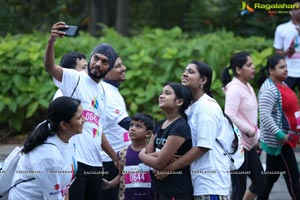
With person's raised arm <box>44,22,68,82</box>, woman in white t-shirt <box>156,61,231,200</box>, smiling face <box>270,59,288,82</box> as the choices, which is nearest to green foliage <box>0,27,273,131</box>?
smiling face <box>270,59,288,82</box>

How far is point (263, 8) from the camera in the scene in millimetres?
12438

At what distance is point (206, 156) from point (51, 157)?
1.29 m

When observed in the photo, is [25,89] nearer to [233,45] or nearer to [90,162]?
[233,45]

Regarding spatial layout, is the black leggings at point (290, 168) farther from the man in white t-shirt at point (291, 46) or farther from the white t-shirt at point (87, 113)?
the man in white t-shirt at point (291, 46)

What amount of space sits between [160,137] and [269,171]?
8.51ft

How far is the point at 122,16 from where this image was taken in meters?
14.5

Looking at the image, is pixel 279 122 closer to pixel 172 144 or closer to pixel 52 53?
pixel 172 144

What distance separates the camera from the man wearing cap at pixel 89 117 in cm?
589

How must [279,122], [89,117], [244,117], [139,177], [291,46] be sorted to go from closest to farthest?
[89,117]
[139,177]
[244,117]
[279,122]
[291,46]

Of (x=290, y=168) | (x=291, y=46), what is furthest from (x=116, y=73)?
(x=291, y=46)

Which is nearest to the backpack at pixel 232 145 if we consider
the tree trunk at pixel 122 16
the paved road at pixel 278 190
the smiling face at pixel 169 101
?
the smiling face at pixel 169 101

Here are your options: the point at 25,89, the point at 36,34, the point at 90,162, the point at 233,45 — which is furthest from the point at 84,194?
the point at 36,34

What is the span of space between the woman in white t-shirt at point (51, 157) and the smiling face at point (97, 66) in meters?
0.83

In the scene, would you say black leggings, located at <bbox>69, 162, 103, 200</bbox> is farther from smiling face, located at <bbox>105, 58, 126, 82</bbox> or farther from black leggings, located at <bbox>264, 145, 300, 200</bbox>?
black leggings, located at <bbox>264, 145, 300, 200</bbox>
